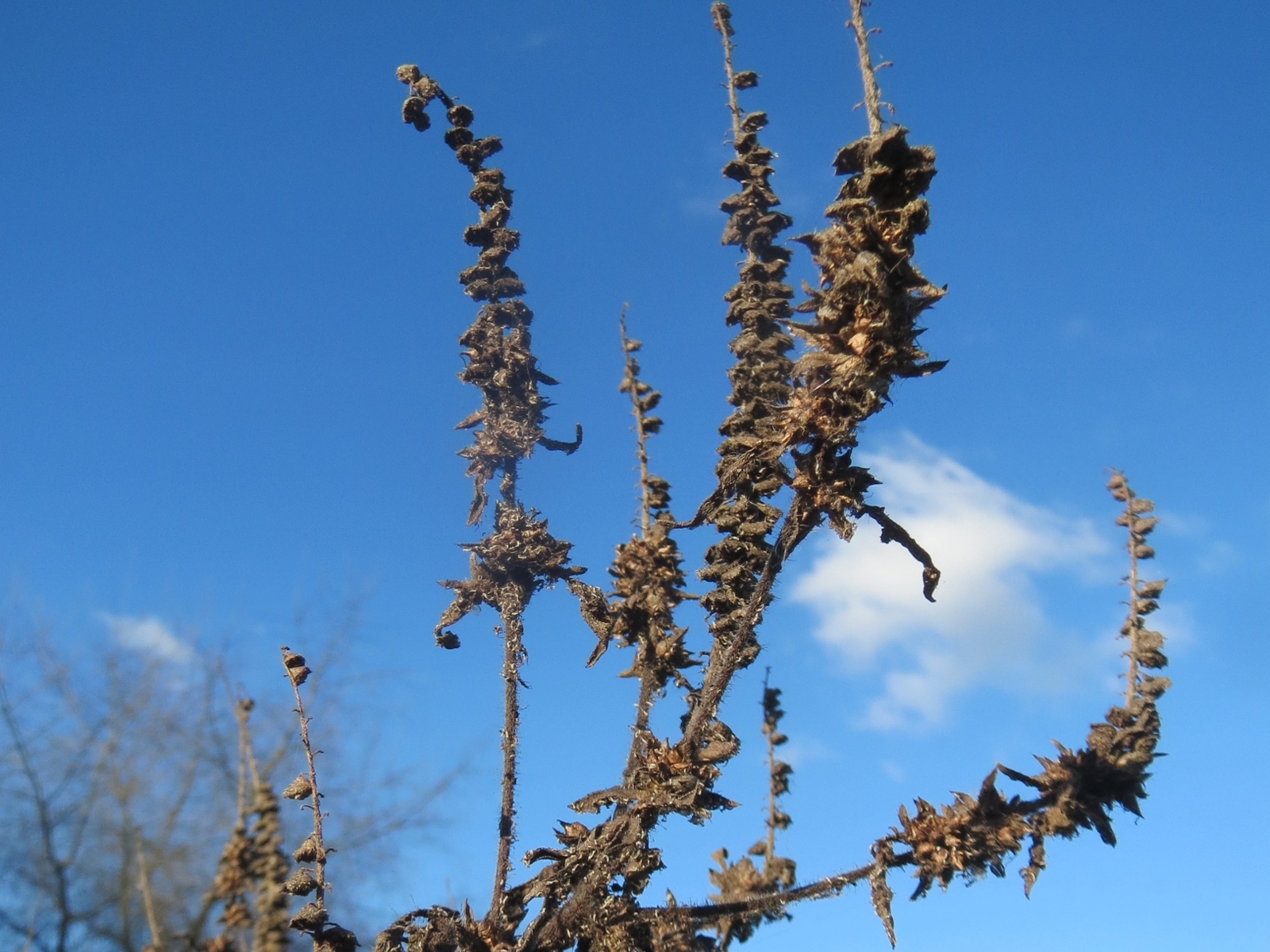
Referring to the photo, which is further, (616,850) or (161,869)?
(161,869)

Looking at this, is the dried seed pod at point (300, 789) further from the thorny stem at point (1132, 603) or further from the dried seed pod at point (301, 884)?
the thorny stem at point (1132, 603)

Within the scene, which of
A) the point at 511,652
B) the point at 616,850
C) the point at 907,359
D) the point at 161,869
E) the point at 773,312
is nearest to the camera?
the point at 907,359

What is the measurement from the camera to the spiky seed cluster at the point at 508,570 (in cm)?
607

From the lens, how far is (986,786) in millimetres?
4484

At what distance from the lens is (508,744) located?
5637mm

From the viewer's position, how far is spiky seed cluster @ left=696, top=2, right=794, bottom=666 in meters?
5.02

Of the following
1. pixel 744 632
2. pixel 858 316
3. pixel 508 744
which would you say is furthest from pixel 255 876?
pixel 858 316

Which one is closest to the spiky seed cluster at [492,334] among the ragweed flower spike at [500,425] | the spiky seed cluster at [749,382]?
the ragweed flower spike at [500,425]

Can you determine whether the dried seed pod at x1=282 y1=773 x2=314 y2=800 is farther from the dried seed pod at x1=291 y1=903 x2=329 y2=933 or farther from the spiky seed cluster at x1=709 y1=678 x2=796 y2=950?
the spiky seed cluster at x1=709 y1=678 x2=796 y2=950

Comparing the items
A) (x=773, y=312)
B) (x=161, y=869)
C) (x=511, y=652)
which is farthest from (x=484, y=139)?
(x=161, y=869)

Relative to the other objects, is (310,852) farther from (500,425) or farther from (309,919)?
(500,425)

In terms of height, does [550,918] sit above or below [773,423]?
below

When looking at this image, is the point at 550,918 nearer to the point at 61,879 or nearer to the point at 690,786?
the point at 690,786

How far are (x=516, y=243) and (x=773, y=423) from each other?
10.3ft
